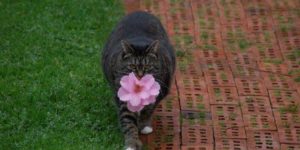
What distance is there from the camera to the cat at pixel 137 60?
525 centimetres

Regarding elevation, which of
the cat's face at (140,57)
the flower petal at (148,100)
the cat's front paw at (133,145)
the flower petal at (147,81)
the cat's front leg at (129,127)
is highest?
the cat's face at (140,57)

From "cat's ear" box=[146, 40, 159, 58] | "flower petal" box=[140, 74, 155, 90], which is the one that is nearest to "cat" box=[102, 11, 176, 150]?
"cat's ear" box=[146, 40, 159, 58]

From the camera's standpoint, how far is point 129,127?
5348 millimetres

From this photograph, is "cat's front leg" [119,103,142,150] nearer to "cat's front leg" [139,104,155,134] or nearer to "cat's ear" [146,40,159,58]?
"cat's front leg" [139,104,155,134]

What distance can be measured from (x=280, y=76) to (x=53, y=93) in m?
2.20

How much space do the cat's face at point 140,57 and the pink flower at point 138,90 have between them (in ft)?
0.47

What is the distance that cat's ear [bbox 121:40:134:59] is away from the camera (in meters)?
5.23

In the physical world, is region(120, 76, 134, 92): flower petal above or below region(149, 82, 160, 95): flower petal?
above

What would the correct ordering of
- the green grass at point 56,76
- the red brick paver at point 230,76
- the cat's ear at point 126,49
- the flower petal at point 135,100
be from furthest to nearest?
the red brick paver at point 230,76, the green grass at point 56,76, the cat's ear at point 126,49, the flower petal at point 135,100

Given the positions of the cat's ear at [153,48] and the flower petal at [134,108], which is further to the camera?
the cat's ear at [153,48]

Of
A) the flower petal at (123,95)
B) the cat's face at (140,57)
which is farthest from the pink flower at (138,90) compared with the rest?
the cat's face at (140,57)

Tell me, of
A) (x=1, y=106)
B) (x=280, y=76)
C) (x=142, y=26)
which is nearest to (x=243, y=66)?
(x=280, y=76)

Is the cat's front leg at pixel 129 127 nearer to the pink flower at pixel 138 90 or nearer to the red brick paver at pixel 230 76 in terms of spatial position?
the red brick paver at pixel 230 76

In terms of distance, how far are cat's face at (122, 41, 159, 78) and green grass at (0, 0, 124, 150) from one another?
0.61 meters
